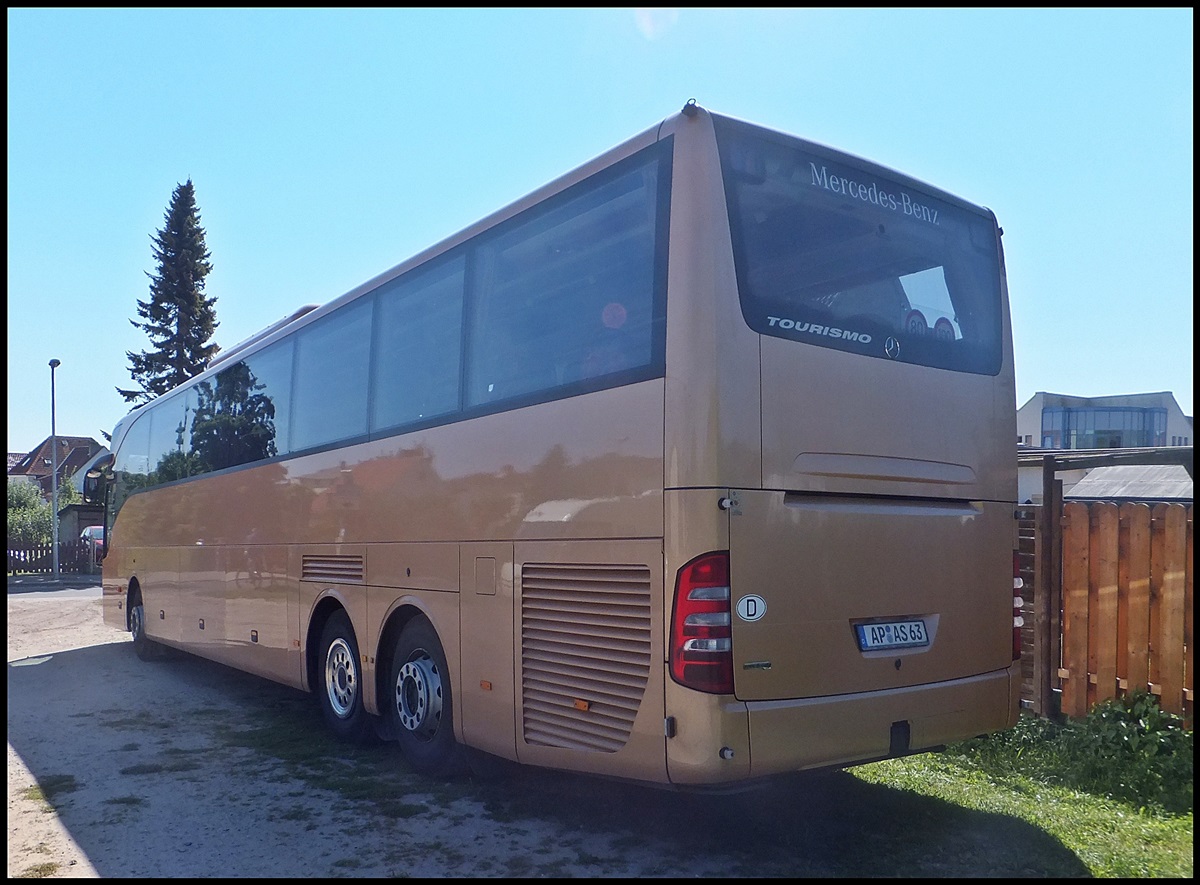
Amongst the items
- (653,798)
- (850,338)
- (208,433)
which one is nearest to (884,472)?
(850,338)

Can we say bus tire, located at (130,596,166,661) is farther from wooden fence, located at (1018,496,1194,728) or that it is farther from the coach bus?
wooden fence, located at (1018,496,1194,728)

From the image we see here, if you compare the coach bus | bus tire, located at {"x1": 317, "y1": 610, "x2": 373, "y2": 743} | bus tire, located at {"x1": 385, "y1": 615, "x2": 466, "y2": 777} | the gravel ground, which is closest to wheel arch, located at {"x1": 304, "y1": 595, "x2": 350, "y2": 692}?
bus tire, located at {"x1": 317, "y1": 610, "x2": 373, "y2": 743}

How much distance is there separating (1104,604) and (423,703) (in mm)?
4869

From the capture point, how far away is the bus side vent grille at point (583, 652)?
5.07 meters

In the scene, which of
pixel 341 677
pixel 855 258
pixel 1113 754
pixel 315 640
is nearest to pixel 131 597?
pixel 315 640

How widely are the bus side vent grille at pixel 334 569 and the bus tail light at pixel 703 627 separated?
3.81 m

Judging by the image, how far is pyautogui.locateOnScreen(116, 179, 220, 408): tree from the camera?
48.6 metres

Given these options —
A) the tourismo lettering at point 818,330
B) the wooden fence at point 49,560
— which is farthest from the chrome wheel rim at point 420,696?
the wooden fence at point 49,560

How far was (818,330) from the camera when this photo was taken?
5312 mm

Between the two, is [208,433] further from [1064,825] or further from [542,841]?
[1064,825]

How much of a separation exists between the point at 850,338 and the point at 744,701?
2.03 m

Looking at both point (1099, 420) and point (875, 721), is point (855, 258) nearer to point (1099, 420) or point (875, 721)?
point (875, 721)

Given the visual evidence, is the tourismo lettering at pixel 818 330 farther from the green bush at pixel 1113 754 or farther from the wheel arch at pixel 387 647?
the wheel arch at pixel 387 647

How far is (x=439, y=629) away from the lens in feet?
22.2
